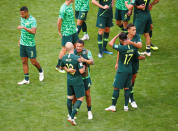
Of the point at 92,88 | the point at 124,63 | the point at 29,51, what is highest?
the point at 124,63

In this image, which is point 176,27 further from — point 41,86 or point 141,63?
point 41,86

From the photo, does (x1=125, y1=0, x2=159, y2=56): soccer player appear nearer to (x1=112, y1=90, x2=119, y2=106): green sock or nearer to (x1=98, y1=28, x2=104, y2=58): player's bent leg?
(x1=98, y1=28, x2=104, y2=58): player's bent leg

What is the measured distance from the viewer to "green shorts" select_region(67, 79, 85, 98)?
25.6 feet

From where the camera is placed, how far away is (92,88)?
393 inches

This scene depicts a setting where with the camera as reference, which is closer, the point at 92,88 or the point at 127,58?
the point at 127,58

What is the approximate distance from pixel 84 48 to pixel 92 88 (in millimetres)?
1932

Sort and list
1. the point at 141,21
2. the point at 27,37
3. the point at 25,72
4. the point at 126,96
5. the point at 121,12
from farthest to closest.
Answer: the point at 121,12 < the point at 141,21 < the point at 25,72 < the point at 27,37 < the point at 126,96

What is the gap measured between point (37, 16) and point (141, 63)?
5.43 meters

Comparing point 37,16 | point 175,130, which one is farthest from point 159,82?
point 37,16

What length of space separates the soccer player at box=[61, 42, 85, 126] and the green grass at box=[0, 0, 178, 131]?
56cm

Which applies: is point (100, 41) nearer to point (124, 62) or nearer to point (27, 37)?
point (27, 37)

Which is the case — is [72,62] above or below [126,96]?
above

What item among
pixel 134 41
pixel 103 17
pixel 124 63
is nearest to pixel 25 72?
pixel 103 17

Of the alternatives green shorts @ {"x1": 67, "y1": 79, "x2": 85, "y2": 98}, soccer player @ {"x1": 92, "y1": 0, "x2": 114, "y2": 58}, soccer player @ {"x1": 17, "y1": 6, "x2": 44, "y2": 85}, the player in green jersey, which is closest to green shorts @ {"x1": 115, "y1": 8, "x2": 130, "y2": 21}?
soccer player @ {"x1": 92, "y1": 0, "x2": 114, "y2": 58}
